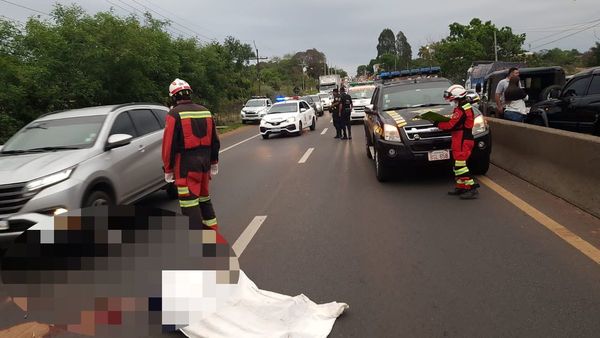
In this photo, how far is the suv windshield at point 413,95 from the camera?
9711 millimetres

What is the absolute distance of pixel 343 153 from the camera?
14.0 metres

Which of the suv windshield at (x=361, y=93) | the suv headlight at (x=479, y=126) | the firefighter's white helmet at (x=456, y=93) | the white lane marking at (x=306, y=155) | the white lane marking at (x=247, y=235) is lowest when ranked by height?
the white lane marking at (x=247, y=235)

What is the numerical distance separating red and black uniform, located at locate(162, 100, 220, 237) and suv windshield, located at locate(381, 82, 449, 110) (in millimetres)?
5362

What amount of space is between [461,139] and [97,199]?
511cm

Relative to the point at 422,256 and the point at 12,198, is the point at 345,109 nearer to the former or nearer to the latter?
the point at 422,256

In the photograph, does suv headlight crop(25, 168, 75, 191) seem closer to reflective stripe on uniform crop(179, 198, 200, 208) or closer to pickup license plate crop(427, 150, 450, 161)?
reflective stripe on uniform crop(179, 198, 200, 208)

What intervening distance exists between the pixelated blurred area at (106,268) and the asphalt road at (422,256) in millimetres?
1474

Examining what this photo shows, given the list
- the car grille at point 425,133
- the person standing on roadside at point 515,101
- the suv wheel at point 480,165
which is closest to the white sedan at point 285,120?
the person standing on roadside at point 515,101

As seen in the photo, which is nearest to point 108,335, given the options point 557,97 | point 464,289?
point 464,289

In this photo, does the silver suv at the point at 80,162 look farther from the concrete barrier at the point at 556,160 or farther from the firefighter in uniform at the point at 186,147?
the concrete barrier at the point at 556,160

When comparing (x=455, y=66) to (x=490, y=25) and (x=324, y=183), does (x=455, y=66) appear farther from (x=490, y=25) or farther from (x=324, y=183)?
(x=324, y=183)

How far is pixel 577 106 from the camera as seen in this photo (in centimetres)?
997

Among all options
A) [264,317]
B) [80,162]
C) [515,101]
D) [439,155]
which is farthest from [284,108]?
[264,317]

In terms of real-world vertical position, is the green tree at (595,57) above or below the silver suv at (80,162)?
above
